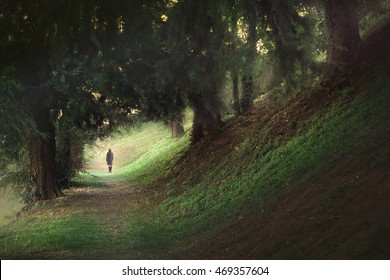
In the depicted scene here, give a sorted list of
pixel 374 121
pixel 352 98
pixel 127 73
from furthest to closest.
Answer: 1. pixel 127 73
2. pixel 352 98
3. pixel 374 121

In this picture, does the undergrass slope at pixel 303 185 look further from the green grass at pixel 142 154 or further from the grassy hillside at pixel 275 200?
the green grass at pixel 142 154

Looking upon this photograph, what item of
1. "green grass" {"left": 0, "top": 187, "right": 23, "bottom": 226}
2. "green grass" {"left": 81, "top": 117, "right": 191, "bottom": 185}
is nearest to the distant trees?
"green grass" {"left": 0, "top": 187, "right": 23, "bottom": 226}

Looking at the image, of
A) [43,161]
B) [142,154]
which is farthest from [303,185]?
[142,154]

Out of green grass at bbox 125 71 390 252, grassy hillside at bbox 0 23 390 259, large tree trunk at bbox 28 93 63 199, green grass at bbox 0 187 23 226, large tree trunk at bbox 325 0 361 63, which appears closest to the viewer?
grassy hillside at bbox 0 23 390 259

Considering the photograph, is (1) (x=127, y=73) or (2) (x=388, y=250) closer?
(2) (x=388, y=250)

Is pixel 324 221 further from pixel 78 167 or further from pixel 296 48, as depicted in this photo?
pixel 78 167

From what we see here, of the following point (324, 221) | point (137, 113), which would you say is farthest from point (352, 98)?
point (137, 113)

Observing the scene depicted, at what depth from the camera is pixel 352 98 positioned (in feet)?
41.6

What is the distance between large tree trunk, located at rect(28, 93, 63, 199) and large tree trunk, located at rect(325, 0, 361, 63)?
9.71 metres

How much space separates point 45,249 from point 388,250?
293 inches

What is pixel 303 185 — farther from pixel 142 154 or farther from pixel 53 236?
pixel 142 154

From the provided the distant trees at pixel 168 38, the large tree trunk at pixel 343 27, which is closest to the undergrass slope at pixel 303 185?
the large tree trunk at pixel 343 27

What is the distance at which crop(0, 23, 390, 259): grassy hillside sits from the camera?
782 cm

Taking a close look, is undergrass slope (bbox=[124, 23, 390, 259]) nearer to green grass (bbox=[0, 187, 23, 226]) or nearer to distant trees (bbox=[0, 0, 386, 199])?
distant trees (bbox=[0, 0, 386, 199])
